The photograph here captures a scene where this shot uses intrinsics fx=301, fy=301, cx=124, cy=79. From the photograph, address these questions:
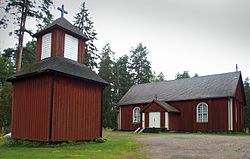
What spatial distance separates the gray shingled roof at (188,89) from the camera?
101 ft

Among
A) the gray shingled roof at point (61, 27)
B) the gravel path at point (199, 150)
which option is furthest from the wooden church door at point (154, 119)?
the gravel path at point (199, 150)

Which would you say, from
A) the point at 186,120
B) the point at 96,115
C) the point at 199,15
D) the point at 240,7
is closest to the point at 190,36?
the point at 199,15

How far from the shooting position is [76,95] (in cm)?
1652

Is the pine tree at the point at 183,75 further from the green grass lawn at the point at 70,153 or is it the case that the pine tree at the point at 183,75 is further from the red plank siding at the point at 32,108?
the green grass lawn at the point at 70,153

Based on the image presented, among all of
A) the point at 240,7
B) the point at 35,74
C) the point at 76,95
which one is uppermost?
the point at 240,7

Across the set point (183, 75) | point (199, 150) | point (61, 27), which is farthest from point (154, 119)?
point (183, 75)

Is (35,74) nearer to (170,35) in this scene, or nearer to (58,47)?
(58,47)

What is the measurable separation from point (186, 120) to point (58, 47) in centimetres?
1960

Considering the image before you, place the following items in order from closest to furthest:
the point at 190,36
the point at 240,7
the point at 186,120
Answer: the point at 240,7 → the point at 190,36 → the point at 186,120

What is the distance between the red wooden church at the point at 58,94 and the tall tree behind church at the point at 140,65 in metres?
41.0

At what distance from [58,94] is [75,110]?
1.45 meters

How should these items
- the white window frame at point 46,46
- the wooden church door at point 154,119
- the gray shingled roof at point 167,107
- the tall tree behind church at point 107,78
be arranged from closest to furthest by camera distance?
1. the white window frame at point 46,46
2. the gray shingled roof at point 167,107
3. the wooden church door at point 154,119
4. the tall tree behind church at point 107,78

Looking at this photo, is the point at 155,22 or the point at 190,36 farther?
the point at 190,36

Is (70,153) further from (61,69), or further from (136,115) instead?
(136,115)
